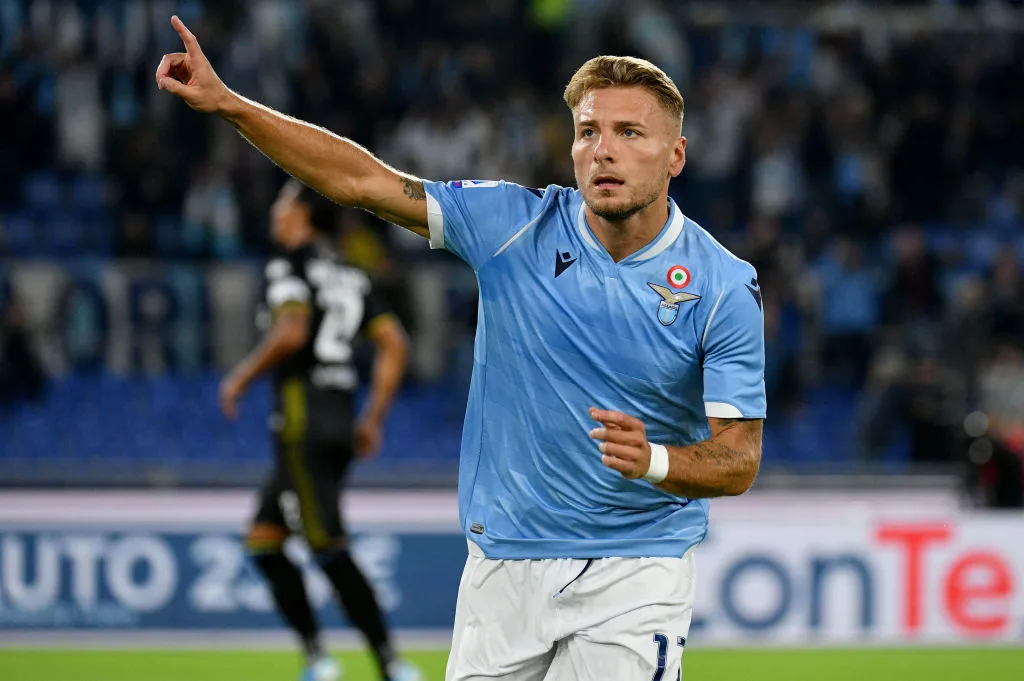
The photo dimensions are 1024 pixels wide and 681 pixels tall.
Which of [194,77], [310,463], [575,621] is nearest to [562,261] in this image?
[575,621]

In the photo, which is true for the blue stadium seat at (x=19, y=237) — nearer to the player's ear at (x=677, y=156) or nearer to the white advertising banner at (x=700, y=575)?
the white advertising banner at (x=700, y=575)

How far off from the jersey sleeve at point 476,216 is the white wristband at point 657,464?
755 mm

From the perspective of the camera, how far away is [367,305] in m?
7.50

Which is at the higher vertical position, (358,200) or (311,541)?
(358,200)

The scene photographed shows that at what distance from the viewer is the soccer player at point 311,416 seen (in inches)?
277

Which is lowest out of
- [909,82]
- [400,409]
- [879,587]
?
[879,587]

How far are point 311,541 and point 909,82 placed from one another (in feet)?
34.2

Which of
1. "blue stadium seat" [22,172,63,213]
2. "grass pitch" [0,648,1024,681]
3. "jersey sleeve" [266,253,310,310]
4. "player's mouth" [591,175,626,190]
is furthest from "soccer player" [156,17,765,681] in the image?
"blue stadium seat" [22,172,63,213]

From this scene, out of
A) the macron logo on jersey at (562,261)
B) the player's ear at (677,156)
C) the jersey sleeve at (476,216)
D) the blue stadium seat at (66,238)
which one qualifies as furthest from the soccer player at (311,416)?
the blue stadium seat at (66,238)

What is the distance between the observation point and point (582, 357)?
3770mm

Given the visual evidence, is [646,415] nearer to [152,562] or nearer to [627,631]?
[627,631]

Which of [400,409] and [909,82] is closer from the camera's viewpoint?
[400,409]

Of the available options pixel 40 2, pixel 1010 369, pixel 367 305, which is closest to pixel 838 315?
pixel 1010 369

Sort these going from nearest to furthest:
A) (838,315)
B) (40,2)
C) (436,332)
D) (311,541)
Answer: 1. (311,541)
2. (436,332)
3. (838,315)
4. (40,2)
